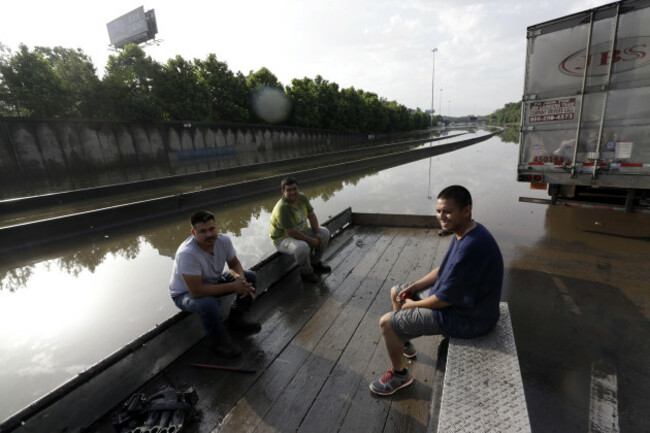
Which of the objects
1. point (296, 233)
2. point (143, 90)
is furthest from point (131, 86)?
point (296, 233)

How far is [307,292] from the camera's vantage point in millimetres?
4152

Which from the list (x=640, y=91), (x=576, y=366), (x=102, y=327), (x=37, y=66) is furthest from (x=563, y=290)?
(x=37, y=66)

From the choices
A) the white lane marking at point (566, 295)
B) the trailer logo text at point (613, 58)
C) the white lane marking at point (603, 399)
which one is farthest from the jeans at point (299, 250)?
the trailer logo text at point (613, 58)

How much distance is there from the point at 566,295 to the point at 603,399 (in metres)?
1.81

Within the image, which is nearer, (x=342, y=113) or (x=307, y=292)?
(x=307, y=292)

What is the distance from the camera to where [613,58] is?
5.11 metres

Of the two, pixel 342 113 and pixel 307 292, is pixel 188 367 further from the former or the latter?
pixel 342 113

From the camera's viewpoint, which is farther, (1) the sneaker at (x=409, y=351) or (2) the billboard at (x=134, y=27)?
(2) the billboard at (x=134, y=27)

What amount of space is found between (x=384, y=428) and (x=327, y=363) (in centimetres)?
79

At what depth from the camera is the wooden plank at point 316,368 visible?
91.1 inches

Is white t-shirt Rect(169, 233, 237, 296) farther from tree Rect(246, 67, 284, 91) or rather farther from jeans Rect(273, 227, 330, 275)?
tree Rect(246, 67, 284, 91)

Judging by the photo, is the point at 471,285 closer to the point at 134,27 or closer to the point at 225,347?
the point at 225,347

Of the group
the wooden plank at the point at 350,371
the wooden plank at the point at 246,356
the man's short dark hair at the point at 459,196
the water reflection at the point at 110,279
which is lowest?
the water reflection at the point at 110,279

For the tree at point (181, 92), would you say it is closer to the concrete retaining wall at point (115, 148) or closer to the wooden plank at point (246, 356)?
the concrete retaining wall at point (115, 148)
